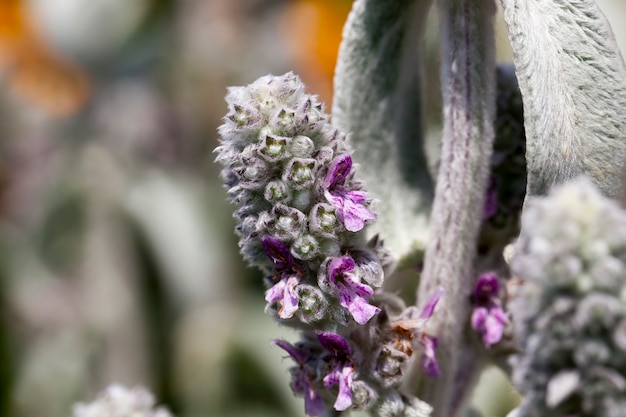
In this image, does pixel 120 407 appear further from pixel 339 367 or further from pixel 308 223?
pixel 308 223

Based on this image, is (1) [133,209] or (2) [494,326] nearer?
(2) [494,326]

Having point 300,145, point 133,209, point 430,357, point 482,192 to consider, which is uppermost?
point 133,209

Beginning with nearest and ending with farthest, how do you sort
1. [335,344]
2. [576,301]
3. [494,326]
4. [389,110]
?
[576,301], [335,344], [494,326], [389,110]

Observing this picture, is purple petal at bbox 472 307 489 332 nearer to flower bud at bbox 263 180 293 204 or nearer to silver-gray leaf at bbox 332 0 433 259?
silver-gray leaf at bbox 332 0 433 259

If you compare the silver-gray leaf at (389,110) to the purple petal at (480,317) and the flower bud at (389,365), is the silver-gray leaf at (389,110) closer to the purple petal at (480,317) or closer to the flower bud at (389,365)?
the purple petal at (480,317)

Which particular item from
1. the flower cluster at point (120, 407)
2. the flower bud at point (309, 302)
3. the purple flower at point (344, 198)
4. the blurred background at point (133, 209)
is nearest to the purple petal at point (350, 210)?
the purple flower at point (344, 198)

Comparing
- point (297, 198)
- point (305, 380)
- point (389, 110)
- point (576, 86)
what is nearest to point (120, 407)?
point (305, 380)

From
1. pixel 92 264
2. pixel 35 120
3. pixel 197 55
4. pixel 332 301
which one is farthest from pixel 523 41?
pixel 35 120

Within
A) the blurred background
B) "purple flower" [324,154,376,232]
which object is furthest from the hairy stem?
the blurred background
